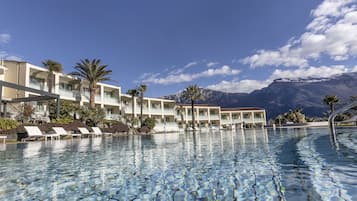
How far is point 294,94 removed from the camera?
141 meters

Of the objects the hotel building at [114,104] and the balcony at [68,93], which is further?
the balcony at [68,93]

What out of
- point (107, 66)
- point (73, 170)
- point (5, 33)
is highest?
point (5, 33)

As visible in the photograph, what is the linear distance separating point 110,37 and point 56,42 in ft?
22.4

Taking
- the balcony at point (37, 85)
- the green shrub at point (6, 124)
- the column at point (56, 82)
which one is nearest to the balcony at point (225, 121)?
the column at point (56, 82)

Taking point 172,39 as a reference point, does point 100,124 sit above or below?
below

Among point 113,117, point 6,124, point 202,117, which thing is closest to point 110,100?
point 113,117

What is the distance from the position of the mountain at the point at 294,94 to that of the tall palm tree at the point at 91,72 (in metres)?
104

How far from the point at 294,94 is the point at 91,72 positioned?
140213mm

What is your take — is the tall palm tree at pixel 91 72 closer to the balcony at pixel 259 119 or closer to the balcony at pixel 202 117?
the balcony at pixel 202 117

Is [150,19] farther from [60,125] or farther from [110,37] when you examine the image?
[60,125]

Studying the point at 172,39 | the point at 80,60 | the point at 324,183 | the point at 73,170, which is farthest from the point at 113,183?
the point at 172,39

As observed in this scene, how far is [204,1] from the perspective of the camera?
22250mm

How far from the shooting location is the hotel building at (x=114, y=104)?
21.6 m

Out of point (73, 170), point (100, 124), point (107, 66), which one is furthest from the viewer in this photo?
point (107, 66)
